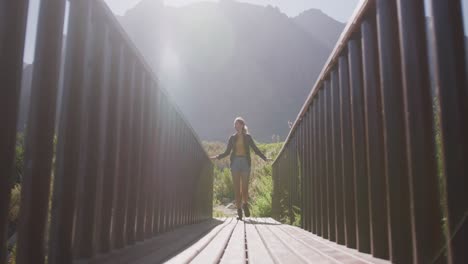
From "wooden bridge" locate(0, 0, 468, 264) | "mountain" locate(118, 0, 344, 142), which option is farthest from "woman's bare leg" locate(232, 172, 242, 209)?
"mountain" locate(118, 0, 344, 142)

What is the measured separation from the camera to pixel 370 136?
2027mm

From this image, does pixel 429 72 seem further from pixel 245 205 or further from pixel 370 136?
pixel 245 205

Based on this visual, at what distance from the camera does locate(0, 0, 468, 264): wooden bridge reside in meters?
1.22

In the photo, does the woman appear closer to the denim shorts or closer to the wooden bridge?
the denim shorts

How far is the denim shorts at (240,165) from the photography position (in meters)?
7.66

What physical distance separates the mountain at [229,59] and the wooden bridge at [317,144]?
49.1 meters

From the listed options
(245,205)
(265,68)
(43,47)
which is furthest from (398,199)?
(265,68)

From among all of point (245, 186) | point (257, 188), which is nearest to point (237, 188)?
point (245, 186)

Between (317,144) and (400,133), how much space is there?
197cm

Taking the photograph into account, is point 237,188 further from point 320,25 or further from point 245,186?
point 320,25

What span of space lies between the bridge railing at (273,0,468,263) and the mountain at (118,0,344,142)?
49302 millimetres

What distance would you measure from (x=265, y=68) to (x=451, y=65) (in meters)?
66.2

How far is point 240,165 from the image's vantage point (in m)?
7.68

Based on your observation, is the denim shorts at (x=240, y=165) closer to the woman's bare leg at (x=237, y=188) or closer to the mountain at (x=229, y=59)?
the woman's bare leg at (x=237, y=188)
